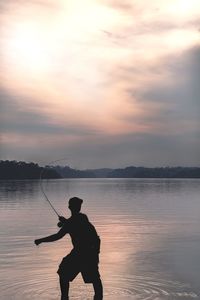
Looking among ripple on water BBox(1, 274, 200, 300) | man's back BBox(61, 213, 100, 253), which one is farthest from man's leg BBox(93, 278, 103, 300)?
ripple on water BBox(1, 274, 200, 300)

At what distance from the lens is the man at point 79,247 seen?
10.5 m

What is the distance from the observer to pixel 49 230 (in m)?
34.3

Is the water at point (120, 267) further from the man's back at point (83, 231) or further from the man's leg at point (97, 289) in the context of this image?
the man's back at point (83, 231)

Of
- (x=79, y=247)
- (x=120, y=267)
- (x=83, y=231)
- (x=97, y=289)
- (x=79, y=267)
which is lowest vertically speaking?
(x=120, y=267)

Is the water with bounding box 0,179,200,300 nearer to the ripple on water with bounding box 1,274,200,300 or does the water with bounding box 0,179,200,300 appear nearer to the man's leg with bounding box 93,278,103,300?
the ripple on water with bounding box 1,274,200,300

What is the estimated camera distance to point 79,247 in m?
10.6

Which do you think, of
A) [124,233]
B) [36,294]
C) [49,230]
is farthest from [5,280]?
[49,230]

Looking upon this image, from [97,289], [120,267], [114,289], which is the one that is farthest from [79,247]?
[120,267]

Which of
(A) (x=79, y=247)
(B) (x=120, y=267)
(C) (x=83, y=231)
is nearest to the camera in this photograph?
(C) (x=83, y=231)

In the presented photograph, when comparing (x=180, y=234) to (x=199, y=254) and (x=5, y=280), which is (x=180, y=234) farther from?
(x=5, y=280)

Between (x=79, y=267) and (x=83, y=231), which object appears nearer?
(x=83, y=231)

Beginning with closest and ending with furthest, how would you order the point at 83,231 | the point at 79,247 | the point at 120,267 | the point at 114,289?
the point at 83,231
the point at 79,247
the point at 114,289
the point at 120,267

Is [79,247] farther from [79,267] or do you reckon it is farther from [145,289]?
[145,289]

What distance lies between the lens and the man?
34.4 feet
